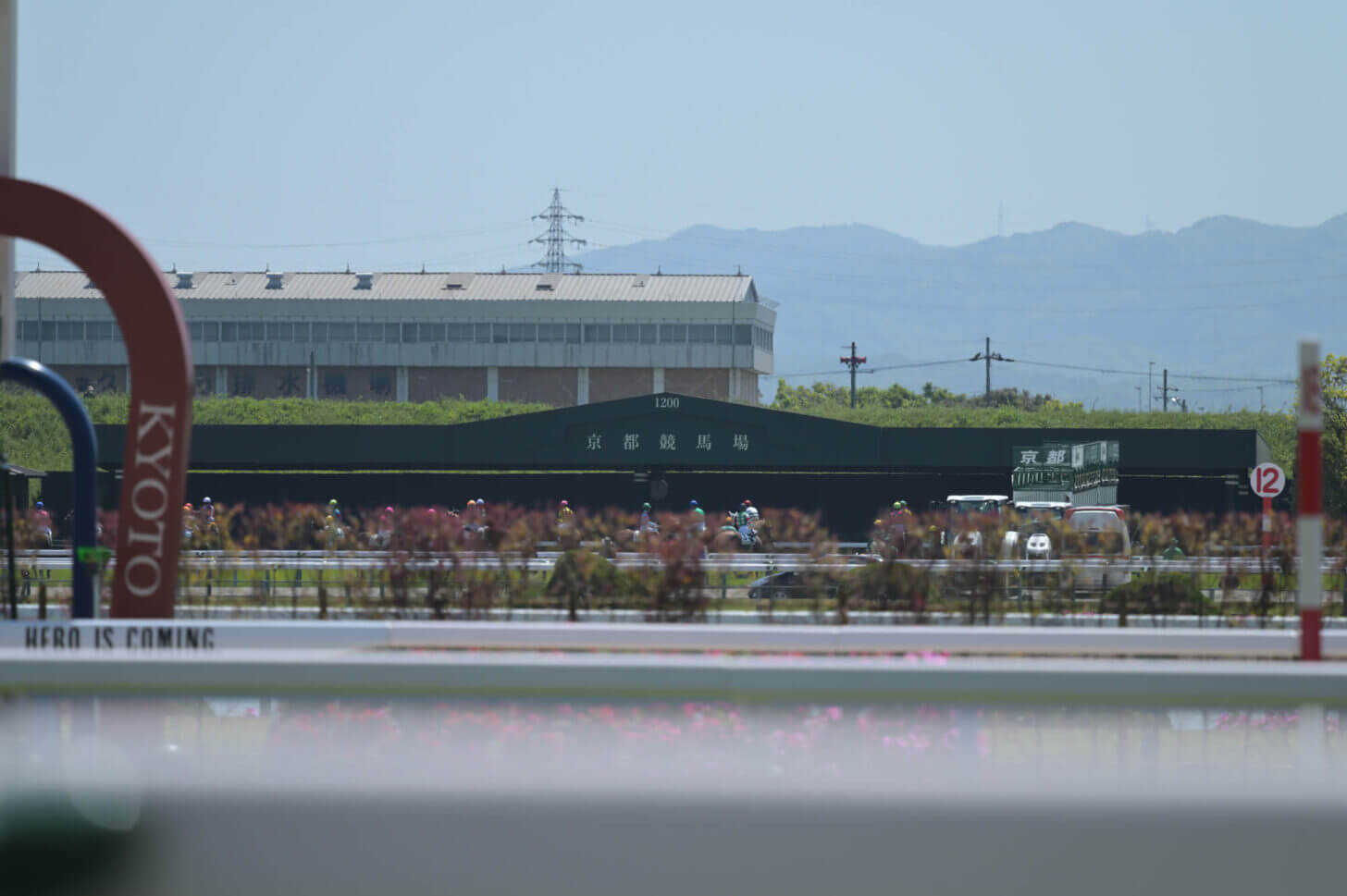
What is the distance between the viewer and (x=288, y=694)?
32.9 ft

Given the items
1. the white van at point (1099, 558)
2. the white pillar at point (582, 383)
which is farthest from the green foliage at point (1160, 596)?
the white pillar at point (582, 383)

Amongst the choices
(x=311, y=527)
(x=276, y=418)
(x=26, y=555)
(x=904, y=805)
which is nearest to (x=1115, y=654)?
(x=904, y=805)

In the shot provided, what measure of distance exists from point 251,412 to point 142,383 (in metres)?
50.9

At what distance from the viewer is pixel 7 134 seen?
14859 mm

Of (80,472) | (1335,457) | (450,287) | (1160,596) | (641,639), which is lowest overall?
(641,639)

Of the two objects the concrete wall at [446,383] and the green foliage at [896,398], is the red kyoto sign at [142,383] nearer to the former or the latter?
the concrete wall at [446,383]

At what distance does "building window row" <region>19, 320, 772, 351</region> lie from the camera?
291ft

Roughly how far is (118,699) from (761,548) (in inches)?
735

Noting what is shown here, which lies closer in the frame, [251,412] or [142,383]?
[142,383]

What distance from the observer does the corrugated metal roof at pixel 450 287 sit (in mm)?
89312

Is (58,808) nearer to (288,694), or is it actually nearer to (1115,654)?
(288,694)

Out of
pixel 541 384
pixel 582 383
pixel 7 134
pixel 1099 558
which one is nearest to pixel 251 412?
pixel 541 384

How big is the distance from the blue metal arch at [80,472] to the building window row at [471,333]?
7581 centimetres

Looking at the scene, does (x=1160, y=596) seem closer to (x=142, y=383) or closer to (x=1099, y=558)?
(x=1099, y=558)
